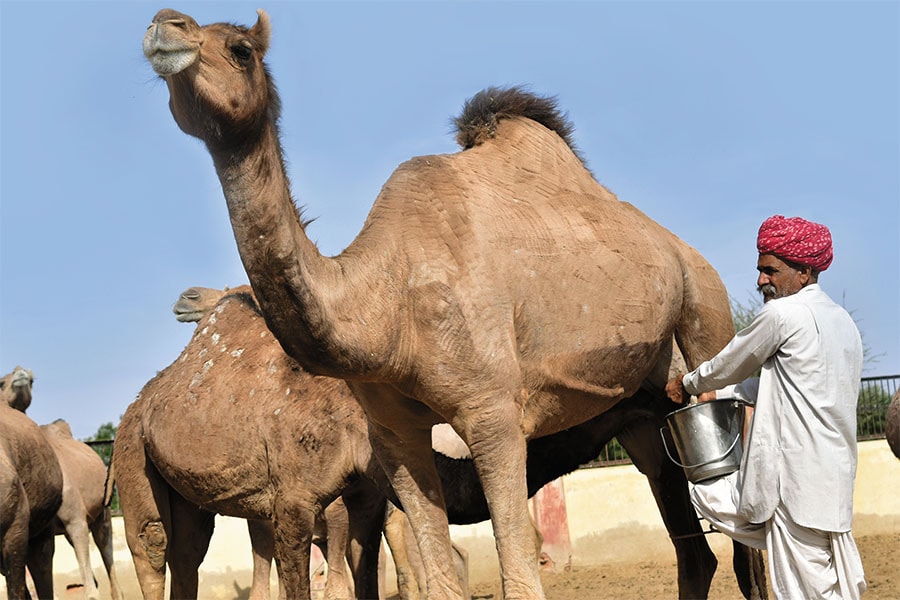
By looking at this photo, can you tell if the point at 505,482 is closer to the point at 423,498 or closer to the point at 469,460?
the point at 423,498

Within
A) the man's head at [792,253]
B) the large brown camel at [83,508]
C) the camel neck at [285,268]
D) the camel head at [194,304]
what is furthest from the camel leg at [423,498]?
the large brown camel at [83,508]

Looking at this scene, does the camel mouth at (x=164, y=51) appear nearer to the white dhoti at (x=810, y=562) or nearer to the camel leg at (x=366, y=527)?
the white dhoti at (x=810, y=562)

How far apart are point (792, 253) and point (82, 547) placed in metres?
11.9

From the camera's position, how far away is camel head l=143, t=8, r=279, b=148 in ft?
16.6

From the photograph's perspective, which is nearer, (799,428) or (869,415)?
(799,428)

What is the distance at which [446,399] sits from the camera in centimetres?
605

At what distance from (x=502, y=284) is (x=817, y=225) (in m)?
1.57

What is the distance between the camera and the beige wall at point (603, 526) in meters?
17.2

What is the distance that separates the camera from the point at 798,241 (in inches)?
218

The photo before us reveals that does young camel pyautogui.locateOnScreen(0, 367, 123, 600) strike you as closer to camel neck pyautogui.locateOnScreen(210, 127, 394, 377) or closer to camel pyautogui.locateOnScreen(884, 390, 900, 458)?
camel pyautogui.locateOnScreen(884, 390, 900, 458)

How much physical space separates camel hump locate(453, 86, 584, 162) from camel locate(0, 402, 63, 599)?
557 cm

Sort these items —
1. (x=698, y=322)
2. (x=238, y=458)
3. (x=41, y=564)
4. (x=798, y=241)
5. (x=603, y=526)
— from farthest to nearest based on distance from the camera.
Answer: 1. (x=603, y=526)
2. (x=41, y=564)
3. (x=238, y=458)
4. (x=698, y=322)
5. (x=798, y=241)

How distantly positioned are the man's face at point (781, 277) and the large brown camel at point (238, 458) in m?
3.73

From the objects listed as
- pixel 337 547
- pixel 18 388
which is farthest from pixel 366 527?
pixel 18 388
